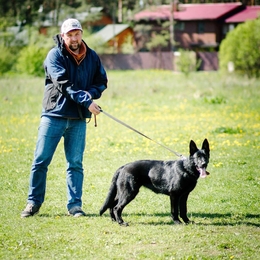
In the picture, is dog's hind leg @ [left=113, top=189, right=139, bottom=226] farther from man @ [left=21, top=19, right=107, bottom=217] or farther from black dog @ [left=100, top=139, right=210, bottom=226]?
man @ [left=21, top=19, right=107, bottom=217]

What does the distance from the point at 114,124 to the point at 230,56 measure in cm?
1682

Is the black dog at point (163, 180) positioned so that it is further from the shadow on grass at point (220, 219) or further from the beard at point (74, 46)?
the beard at point (74, 46)

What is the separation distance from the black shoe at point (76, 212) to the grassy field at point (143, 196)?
0.38ft

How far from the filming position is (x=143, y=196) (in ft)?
26.5

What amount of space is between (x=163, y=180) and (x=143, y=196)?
165cm

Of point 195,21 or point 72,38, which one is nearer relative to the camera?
point 72,38

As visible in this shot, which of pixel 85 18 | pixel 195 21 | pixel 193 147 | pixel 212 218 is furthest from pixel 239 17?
pixel 193 147

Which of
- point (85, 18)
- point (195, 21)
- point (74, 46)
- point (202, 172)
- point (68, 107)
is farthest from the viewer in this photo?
point (195, 21)

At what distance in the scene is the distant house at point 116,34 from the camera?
62375 mm

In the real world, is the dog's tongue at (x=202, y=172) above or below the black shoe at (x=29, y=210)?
above

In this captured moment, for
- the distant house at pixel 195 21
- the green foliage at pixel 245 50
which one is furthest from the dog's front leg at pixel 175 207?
the distant house at pixel 195 21

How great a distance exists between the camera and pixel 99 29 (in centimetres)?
6550

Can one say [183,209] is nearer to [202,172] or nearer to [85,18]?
[202,172]

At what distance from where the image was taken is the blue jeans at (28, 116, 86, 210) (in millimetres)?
6715
